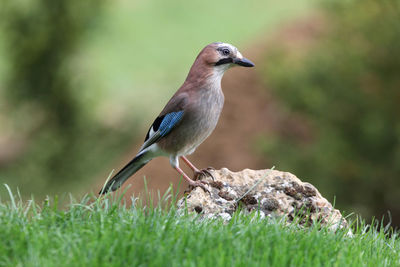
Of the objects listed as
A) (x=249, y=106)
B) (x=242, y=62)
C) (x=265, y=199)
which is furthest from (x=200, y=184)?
(x=249, y=106)

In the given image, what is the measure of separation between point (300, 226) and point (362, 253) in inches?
26.0

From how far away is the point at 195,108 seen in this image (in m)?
6.17

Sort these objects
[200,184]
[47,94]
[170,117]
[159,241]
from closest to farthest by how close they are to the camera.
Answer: [159,241], [200,184], [170,117], [47,94]

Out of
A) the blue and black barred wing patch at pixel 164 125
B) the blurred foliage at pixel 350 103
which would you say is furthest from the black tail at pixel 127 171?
the blurred foliage at pixel 350 103

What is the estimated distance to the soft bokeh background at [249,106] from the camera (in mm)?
10180

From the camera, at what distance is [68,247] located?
171 inches

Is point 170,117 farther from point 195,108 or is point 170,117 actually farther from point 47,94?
point 47,94

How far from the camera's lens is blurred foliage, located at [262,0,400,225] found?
998 cm

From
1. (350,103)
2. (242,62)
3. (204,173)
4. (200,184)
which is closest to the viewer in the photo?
(200,184)

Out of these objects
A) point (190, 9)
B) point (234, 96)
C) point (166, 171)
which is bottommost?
point (166, 171)

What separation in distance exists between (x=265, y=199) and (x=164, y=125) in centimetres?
131

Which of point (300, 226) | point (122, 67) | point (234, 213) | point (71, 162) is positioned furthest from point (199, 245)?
point (122, 67)

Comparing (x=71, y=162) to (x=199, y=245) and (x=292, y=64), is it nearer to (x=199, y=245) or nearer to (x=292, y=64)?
(x=292, y=64)

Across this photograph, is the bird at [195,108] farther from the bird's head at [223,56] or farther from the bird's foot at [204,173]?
the bird's foot at [204,173]
